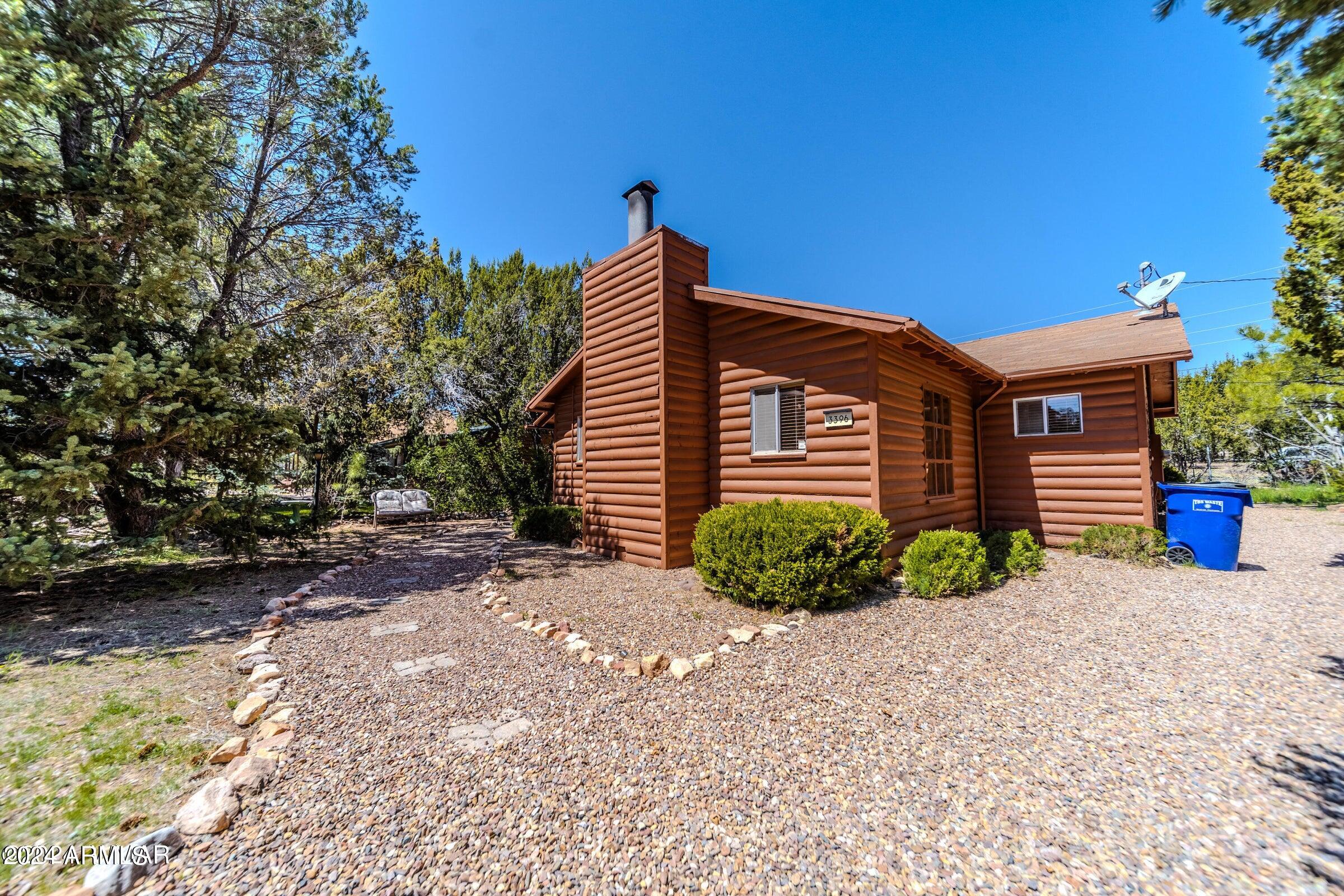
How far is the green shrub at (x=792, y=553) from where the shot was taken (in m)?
5.36

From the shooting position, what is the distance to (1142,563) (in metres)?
7.70

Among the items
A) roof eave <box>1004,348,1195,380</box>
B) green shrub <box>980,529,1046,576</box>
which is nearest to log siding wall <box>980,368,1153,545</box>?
roof eave <box>1004,348,1195,380</box>

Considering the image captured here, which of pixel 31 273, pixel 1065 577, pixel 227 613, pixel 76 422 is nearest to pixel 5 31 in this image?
pixel 31 273

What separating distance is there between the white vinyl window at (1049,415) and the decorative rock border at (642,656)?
761cm

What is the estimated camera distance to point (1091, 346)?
31.0 feet

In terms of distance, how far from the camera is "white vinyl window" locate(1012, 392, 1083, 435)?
9156 millimetres

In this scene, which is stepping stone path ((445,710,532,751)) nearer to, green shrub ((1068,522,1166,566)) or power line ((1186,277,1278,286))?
green shrub ((1068,522,1166,566))

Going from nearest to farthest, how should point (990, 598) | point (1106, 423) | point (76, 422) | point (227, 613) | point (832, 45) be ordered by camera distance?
point (76, 422) → point (227, 613) → point (990, 598) → point (1106, 423) → point (832, 45)

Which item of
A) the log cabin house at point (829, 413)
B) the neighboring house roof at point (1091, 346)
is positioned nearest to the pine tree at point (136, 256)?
the log cabin house at point (829, 413)

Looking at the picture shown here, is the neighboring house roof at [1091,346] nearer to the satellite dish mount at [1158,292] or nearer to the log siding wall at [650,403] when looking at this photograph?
the satellite dish mount at [1158,292]

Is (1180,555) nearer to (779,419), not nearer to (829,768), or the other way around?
(779,419)

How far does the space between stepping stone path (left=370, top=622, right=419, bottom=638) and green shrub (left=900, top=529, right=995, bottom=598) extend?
6029 millimetres

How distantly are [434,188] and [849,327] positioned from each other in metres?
12.2

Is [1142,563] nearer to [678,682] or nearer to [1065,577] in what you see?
[1065,577]
